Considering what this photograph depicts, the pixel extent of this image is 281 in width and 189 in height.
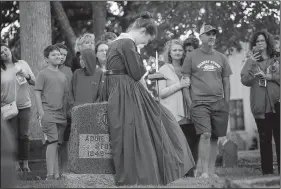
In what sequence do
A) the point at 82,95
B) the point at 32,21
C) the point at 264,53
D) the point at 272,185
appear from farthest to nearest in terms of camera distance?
the point at 32,21 → the point at 264,53 → the point at 82,95 → the point at 272,185

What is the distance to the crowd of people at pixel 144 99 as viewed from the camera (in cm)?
695

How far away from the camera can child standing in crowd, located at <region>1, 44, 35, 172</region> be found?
827 cm

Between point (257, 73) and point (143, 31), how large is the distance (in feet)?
6.88

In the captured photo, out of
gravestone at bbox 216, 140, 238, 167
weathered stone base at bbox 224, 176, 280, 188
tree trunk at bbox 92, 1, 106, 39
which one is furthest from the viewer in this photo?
tree trunk at bbox 92, 1, 106, 39

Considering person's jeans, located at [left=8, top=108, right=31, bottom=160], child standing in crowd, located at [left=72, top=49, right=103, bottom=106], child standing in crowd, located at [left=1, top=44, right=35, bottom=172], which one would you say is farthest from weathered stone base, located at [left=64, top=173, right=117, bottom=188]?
person's jeans, located at [left=8, top=108, right=31, bottom=160]

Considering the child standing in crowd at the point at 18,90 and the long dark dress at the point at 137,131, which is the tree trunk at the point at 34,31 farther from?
the long dark dress at the point at 137,131

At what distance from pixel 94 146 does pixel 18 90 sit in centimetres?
207

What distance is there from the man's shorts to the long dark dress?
0.98 metres

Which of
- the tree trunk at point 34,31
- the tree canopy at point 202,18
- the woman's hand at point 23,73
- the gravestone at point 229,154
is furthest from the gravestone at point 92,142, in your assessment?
the tree canopy at point 202,18

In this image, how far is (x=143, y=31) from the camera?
7.26 m

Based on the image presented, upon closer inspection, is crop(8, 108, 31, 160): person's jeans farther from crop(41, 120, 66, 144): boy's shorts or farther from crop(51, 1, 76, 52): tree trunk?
crop(51, 1, 76, 52): tree trunk

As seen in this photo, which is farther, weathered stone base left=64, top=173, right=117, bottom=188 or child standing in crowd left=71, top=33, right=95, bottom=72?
child standing in crowd left=71, top=33, right=95, bottom=72

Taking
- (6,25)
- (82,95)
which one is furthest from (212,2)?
(82,95)

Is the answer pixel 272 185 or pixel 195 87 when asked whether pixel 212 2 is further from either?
pixel 272 185
